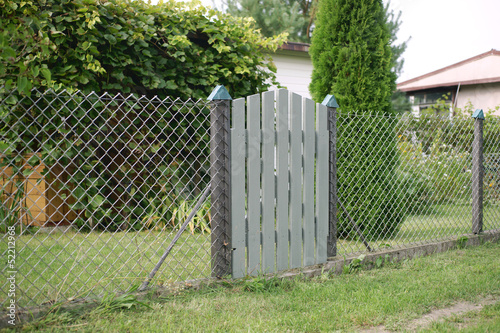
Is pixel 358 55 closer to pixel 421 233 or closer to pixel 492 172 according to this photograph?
pixel 421 233

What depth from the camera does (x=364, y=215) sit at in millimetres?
4914

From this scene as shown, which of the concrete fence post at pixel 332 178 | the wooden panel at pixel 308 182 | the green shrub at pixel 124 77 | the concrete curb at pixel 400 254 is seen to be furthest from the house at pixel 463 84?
the wooden panel at pixel 308 182

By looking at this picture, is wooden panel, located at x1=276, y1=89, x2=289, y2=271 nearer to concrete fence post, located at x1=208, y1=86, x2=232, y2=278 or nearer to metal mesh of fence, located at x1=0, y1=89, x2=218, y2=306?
concrete fence post, located at x1=208, y1=86, x2=232, y2=278

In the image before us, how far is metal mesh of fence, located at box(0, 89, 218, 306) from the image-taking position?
2998 mm

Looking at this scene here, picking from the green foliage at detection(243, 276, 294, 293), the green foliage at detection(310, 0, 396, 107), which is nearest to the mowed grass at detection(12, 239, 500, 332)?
the green foliage at detection(243, 276, 294, 293)

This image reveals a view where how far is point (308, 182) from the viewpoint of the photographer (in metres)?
3.61

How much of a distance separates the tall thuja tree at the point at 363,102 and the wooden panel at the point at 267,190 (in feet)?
5.55

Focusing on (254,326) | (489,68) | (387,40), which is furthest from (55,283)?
(489,68)

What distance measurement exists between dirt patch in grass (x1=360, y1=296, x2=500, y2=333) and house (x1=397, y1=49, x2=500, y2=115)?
1254 centimetres

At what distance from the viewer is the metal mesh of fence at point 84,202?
300 cm

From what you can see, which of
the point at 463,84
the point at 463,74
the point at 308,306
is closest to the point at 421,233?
the point at 308,306

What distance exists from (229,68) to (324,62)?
61.6 inches

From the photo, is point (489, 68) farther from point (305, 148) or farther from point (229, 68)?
point (305, 148)

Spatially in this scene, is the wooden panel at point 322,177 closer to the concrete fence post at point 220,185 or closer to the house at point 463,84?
the concrete fence post at point 220,185
